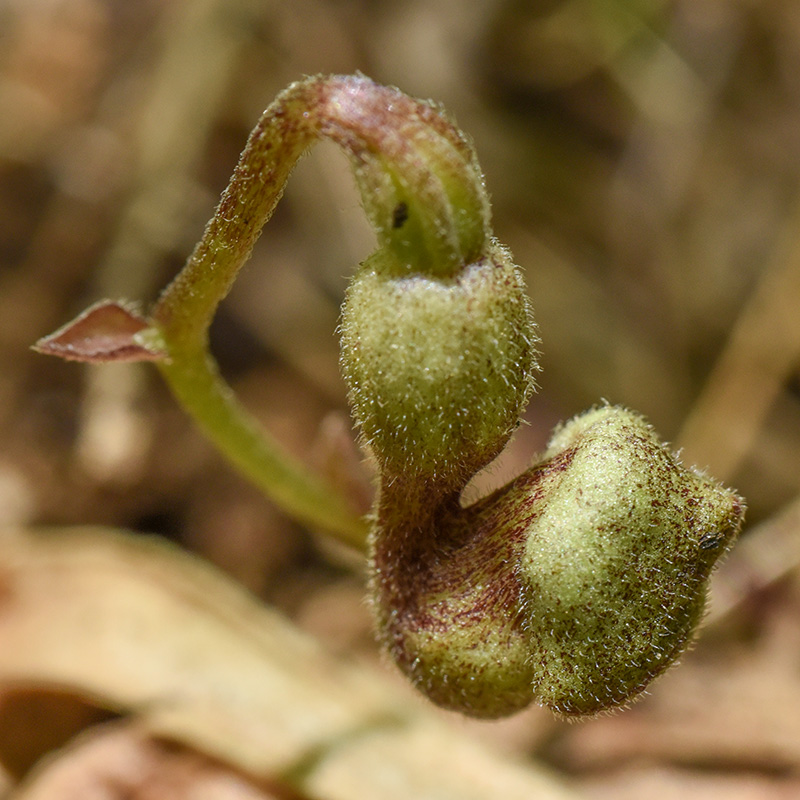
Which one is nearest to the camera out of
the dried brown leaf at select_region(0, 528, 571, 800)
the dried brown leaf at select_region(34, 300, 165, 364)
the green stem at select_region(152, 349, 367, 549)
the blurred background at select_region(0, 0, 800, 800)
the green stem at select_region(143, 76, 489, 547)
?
the green stem at select_region(143, 76, 489, 547)

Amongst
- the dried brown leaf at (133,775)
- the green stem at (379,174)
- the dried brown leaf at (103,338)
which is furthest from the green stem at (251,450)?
the dried brown leaf at (133,775)

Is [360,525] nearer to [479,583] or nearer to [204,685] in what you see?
[204,685]

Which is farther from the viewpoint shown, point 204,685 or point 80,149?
point 80,149

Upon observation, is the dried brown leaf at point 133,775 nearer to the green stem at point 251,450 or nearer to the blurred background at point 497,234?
the green stem at point 251,450

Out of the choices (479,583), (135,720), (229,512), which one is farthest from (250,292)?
(479,583)

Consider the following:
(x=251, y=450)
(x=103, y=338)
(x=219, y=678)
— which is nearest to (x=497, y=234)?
(x=251, y=450)

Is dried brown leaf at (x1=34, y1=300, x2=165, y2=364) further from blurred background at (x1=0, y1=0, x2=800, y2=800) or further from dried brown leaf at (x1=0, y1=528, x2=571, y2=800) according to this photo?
blurred background at (x1=0, y1=0, x2=800, y2=800)

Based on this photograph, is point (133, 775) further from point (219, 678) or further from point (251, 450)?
point (251, 450)

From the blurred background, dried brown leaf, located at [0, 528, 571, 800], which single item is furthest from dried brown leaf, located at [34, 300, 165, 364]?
the blurred background
